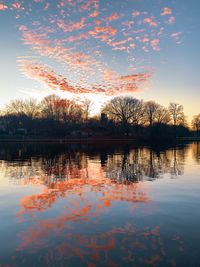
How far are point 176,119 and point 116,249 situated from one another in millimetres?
144612

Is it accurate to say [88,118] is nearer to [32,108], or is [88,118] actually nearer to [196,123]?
[32,108]

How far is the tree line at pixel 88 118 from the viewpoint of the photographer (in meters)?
114

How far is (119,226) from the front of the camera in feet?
28.1

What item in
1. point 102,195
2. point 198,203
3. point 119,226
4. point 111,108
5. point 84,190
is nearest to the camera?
point 119,226

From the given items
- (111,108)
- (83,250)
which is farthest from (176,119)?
(83,250)

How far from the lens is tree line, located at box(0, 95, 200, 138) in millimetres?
113562

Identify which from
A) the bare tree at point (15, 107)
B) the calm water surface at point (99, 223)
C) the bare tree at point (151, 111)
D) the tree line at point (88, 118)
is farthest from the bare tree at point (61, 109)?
the calm water surface at point (99, 223)

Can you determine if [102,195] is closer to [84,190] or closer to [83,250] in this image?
[84,190]

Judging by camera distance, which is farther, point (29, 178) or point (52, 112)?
point (52, 112)

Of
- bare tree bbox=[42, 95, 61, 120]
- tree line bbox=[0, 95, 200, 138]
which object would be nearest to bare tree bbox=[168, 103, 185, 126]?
tree line bbox=[0, 95, 200, 138]

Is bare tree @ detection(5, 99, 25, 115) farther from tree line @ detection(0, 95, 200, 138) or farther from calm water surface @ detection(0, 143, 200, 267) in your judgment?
calm water surface @ detection(0, 143, 200, 267)

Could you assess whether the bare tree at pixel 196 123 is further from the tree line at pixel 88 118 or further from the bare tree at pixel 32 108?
the bare tree at pixel 32 108

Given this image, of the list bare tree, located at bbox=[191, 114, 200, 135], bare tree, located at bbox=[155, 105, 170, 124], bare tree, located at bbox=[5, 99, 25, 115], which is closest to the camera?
bare tree, located at bbox=[155, 105, 170, 124]

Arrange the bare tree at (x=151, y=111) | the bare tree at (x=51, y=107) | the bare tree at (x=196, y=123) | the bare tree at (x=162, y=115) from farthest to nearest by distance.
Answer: the bare tree at (x=196, y=123) → the bare tree at (x=162, y=115) → the bare tree at (x=51, y=107) → the bare tree at (x=151, y=111)
